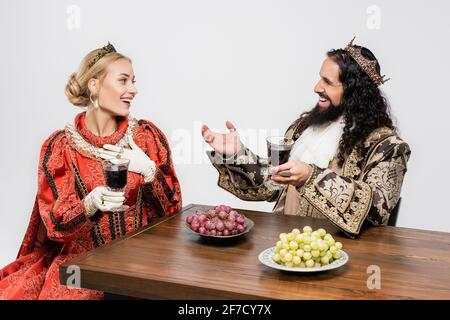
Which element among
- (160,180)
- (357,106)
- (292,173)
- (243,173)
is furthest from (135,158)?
(357,106)

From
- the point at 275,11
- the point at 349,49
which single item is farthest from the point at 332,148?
the point at 275,11

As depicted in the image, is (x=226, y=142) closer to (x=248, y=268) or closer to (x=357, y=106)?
(x=357, y=106)

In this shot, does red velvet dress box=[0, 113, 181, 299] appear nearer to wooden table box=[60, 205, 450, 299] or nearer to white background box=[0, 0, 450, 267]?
wooden table box=[60, 205, 450, 299]

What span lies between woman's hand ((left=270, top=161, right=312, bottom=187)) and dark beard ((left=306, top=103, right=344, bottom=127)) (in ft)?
2.23

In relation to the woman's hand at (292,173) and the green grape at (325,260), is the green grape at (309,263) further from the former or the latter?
the woman's hand at (292,173)

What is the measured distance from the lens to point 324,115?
3.07 m

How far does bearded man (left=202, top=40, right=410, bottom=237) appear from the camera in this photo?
8.57 ft

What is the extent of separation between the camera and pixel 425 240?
2365 mm

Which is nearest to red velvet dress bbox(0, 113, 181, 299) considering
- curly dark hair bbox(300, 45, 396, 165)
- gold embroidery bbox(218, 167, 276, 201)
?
gold embroidery bbox(218, 167, 276, 201)

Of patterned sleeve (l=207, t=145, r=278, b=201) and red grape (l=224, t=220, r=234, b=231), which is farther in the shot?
patterned sleeve (l=207, t=145, r=278, b=201)

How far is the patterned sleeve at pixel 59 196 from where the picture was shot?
256 cm

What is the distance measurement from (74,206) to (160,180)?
456mm

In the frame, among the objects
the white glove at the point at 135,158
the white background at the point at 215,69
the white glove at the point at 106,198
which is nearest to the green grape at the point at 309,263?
the white glove at the point at 106,198

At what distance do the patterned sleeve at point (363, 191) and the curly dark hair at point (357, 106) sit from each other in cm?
→ 16
